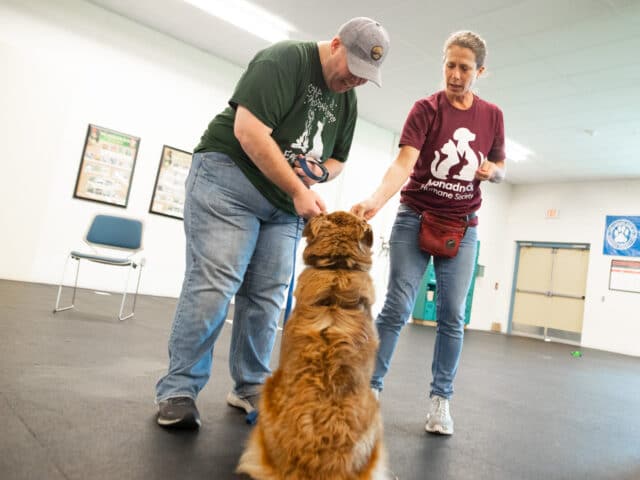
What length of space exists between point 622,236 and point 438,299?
35.4 ft

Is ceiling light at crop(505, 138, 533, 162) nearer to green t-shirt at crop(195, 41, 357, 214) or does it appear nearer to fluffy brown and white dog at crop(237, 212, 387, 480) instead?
green t-shirt at crop(195, 41, 357, 214)

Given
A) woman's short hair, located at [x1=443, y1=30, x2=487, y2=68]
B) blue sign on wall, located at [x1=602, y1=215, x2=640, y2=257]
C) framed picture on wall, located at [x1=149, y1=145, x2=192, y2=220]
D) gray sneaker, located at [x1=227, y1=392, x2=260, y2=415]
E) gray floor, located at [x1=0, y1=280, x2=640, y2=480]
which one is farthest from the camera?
blue sign on wall, located at [x1=602, y1=215, x2=640, y2=257]

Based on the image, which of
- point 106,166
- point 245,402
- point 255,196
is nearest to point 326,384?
point 255,196

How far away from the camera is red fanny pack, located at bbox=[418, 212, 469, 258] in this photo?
7.11 ft

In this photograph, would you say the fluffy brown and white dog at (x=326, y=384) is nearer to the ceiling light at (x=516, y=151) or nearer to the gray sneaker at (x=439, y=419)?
the gray sneaker at (x=439, y=419)

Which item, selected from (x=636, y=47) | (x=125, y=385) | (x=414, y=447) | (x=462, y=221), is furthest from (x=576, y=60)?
(x=125, y=385)

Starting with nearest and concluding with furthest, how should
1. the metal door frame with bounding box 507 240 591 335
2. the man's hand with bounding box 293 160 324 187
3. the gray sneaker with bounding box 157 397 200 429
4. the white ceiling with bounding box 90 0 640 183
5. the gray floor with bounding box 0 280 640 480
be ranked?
1. the gray floor with bounding box 0 280 640 480
2. the gray sneaker with bounding box 157 397 200 429
3. the man's hand with bounding box 293 160 324 187
4. the white ceiling with bounding box 90 0 640 183
5. the metal door frame with bounding box 507 240 591 335

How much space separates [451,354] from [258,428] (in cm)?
117

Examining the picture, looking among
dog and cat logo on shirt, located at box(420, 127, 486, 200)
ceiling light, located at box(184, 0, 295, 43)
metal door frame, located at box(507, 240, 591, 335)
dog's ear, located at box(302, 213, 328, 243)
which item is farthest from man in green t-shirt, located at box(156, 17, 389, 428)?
metal door frame, located at box(507, 240, 591, 335)

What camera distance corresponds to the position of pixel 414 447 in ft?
6.30

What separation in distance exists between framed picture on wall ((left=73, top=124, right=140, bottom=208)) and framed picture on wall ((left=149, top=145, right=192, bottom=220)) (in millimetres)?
415

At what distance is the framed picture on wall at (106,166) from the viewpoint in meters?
6.61

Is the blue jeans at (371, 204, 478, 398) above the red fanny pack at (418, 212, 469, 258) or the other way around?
the other way around

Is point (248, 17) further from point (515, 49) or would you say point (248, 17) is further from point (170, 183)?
point (515, 49)
